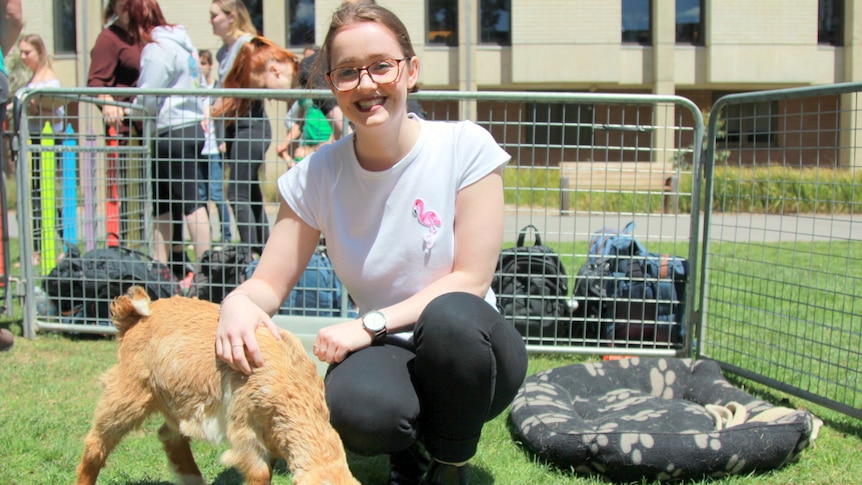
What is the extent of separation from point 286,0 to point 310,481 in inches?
793

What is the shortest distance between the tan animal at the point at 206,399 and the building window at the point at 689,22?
21.0 m

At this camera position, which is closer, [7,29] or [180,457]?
[180,457]

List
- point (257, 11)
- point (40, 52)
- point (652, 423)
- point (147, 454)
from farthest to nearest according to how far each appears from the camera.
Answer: point (257, 11)
point (40, 52)
point (652, 423)
point (147, 454)

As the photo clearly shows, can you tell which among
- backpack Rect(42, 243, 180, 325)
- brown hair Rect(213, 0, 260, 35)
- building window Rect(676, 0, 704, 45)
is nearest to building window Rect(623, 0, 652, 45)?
building window Rect(676, 0, 704, 45)

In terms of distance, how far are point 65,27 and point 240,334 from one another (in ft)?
72.1

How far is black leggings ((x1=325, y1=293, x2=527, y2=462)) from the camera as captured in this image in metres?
2.27

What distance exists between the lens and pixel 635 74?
67.3ft

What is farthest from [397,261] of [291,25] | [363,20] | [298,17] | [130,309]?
[298,17]

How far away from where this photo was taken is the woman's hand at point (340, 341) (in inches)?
92.6

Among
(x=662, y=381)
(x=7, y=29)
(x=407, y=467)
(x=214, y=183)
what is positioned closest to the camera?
(x=407, y=467)

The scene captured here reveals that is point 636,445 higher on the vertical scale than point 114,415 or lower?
lower

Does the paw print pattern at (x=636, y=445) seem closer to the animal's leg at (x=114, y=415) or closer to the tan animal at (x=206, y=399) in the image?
the tan animal at (x=206, y=399)

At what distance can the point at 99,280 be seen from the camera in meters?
5.02

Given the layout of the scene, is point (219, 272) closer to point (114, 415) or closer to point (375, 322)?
point (114, 415)
